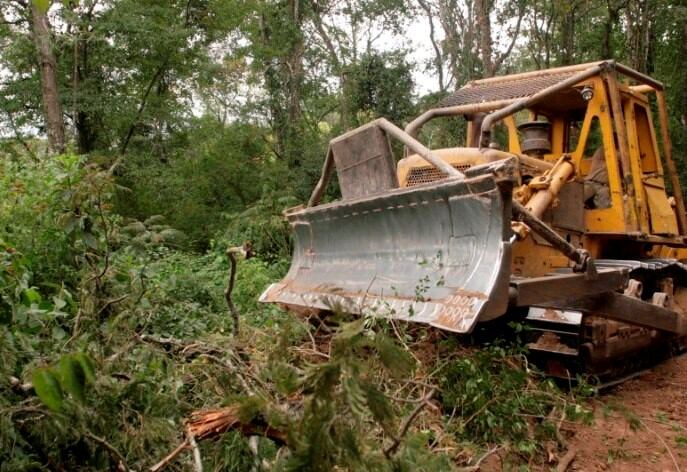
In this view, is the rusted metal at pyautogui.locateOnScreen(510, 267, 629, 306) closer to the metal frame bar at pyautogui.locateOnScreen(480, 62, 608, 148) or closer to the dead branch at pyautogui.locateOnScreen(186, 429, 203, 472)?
the metal frame bar at pyautogui.locateOnScreen(480, 62, 608, 148)

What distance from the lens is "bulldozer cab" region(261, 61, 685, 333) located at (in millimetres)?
3961

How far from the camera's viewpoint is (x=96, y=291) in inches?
128

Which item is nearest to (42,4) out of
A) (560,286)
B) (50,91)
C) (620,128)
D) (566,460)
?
(566,460)

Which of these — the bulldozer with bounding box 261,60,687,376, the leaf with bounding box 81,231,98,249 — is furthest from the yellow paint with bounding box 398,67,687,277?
the leaf with bounding box 81,231,98,249

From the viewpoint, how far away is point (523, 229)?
485 cm

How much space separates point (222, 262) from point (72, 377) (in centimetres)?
686

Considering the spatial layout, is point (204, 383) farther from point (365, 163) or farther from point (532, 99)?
point (532, 99)

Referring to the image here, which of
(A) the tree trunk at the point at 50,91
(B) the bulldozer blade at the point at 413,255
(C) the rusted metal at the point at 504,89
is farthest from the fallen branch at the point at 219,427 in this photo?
(A) the tree trunk at the point at 50,91

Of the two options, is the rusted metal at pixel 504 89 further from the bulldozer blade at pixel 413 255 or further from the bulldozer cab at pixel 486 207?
the bulldozer blade at pixel 413 255

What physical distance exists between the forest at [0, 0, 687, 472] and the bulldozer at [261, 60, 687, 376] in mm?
366

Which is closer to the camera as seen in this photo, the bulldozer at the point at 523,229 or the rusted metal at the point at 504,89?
the bulldozer at the point at 523,229

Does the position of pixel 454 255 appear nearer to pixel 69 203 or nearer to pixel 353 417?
pixel 69 203

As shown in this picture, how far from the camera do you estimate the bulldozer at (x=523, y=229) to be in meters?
4.02

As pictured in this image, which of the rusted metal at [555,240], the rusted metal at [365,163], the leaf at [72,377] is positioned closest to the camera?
the leaf at [72,377]
